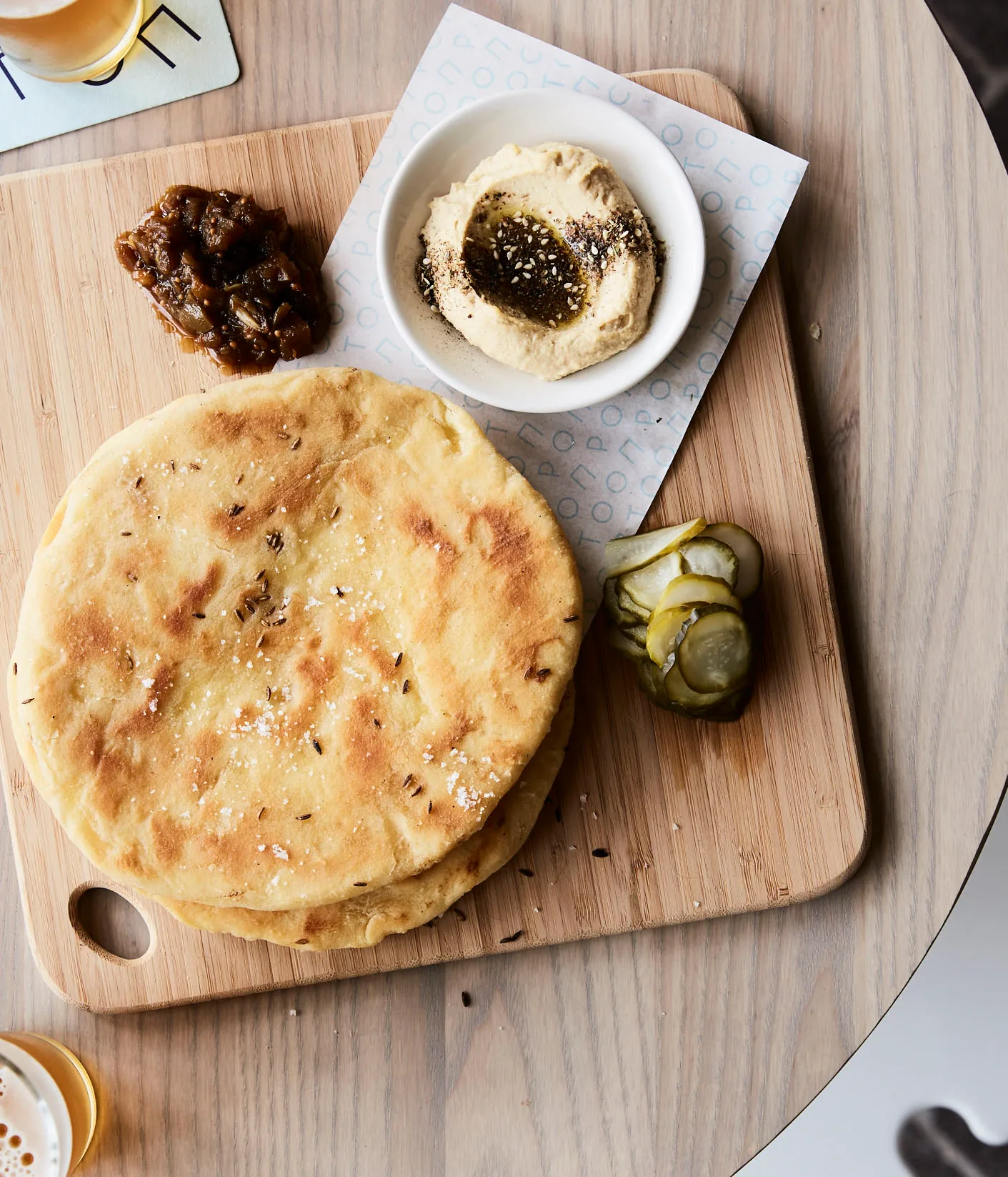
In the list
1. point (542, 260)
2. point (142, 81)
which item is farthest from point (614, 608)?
point (142, 81)

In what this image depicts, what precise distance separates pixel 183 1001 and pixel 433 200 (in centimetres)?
229

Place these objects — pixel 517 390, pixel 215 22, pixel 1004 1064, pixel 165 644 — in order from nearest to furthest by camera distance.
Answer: pixel 165 644 → pixel 517 390 → pixel 215 22 → pixel 1004 1064

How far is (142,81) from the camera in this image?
2.74 meters

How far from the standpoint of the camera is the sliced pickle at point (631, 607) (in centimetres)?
249

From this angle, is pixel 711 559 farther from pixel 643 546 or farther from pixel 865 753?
pixel 865 753

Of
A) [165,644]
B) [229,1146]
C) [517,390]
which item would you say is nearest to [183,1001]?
[229,1146]

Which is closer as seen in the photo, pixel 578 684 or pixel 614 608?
pixel 614 608

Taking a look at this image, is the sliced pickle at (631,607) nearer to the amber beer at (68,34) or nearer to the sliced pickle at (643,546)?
the sliced pickle at (643,546)

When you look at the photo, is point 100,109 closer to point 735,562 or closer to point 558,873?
point 735,562

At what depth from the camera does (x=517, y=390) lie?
255cm

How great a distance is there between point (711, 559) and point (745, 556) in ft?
0.36

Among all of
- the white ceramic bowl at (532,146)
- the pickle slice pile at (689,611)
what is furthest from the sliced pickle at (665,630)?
the white ceramic bowl at (532,146)

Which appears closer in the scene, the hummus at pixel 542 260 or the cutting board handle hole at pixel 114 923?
the hummus at pixel 542 260

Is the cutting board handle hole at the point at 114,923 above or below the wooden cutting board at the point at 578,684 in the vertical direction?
below
